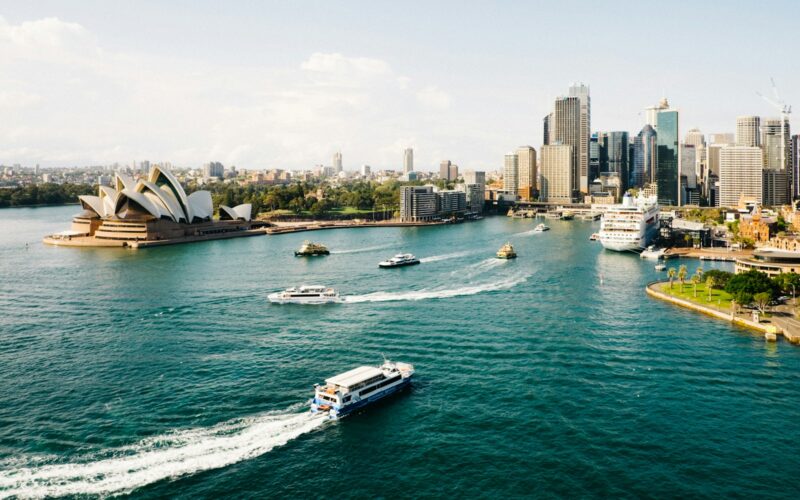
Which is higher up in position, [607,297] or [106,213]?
[106,213]

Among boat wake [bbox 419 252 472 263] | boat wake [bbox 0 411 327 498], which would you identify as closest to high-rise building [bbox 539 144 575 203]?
boat wake [bbox 419 252 472 263]

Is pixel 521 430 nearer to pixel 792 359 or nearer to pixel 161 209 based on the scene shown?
pixel 792 359

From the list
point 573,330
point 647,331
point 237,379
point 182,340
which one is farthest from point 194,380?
point 647,331

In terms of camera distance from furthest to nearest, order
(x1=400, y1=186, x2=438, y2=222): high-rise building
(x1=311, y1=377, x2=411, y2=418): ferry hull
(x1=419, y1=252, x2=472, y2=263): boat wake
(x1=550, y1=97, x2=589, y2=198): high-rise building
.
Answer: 1. (x1=550, y1=97, x2=589, y2=198): high-rise building
2. (x1=400, y1=186, x2=438, y2=222): high-rise building
3. (x1=419, y1=252, x2=472, y2=263): boat wake
4. (x1=311, y1=377, x2=411, y2=418): ferry hull

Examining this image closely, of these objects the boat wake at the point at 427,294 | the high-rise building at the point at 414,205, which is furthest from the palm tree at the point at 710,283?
the high-rise building at the point at 414,205

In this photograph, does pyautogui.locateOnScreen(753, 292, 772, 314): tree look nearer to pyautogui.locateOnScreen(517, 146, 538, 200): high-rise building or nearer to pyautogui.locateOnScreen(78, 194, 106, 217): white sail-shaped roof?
pyautogui.locateOnScreen(78, 194, 106, 217): white sail-shaped roof

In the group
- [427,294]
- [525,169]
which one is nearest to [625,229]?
[427,294]
